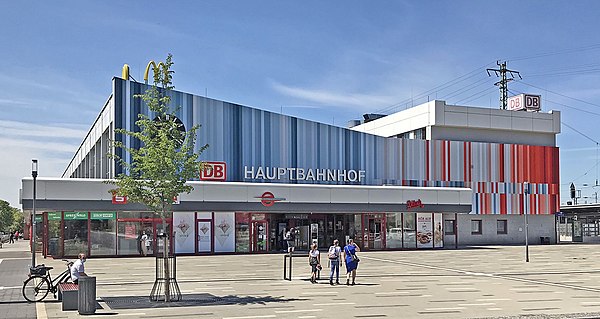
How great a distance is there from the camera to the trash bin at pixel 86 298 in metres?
18.1

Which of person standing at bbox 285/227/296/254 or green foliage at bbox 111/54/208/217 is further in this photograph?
person standing at bbox 285/227/296/254

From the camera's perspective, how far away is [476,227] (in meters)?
62.9

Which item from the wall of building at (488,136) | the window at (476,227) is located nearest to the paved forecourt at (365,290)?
the window at (476,227)

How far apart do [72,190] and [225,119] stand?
12.4m

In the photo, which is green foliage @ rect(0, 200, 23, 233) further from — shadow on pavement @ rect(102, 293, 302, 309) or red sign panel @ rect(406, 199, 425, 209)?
shadow on pavement @ rect(102, 293, 302, 309)

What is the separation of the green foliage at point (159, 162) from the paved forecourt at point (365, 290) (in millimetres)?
3172

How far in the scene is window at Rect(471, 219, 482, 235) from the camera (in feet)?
206

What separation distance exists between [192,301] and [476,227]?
4592 cm

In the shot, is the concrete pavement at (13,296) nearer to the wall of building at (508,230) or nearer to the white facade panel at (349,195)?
the white facade panel at (349,195)

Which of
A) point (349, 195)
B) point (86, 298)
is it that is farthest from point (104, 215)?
point (86, 298)

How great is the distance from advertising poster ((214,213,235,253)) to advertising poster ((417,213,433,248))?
14.7 metres

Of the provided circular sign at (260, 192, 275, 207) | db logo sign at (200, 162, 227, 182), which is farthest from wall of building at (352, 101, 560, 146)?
db logo sign at (200, 162, 227, 182)

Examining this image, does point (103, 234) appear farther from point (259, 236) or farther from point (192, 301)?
point (192, 301)

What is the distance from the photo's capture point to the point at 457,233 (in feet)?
196
